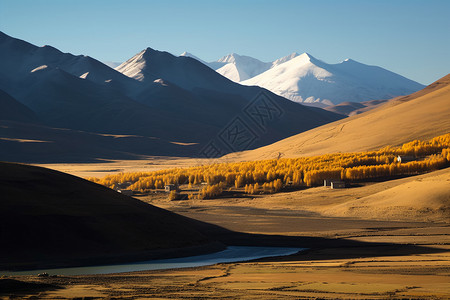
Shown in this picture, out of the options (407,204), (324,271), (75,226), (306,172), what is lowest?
(324,271)

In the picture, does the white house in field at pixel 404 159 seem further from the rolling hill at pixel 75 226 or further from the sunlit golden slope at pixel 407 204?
the rolling hill at pixel 75 226

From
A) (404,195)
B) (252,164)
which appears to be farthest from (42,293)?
(252,164)

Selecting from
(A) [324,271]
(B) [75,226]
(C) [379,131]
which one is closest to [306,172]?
(C) [379,131]

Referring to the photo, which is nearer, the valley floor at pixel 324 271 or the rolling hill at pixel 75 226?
the valley floor at pixel 324 271

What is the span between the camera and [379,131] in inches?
3440

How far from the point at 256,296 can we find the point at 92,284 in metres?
5.42

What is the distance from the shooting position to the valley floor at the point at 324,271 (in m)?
18.4

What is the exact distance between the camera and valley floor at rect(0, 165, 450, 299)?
18.4m

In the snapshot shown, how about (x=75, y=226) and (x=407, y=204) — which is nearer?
(x=75, y=226)

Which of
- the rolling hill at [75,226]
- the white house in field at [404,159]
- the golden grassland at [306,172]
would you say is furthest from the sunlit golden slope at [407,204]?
the white house in field at [404,159]

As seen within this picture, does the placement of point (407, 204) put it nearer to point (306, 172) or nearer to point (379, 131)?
point (306, 172)

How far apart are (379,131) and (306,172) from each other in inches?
1059

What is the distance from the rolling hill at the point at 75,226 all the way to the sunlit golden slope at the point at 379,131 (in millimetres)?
50555

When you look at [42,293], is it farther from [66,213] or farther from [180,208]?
[180,208]
